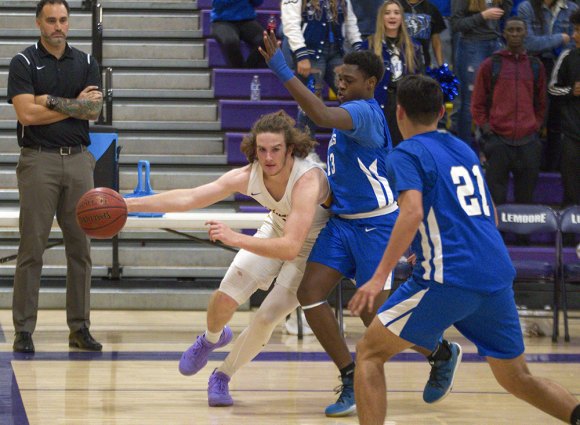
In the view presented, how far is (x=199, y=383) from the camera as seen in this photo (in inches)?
245

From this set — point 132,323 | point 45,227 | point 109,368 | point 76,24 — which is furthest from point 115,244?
point 76,24

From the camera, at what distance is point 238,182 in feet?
18.2

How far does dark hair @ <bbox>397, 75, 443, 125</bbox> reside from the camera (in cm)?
436

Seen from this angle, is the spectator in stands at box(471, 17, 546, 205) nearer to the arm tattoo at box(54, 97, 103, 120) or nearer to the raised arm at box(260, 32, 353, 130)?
the arm tattoo at box(54, 97, 103, 120)

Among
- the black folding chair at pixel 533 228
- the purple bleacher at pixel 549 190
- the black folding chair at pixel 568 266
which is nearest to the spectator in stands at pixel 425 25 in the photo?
the purple bleacher at pixel 549 190

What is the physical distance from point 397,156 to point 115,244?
197 inches

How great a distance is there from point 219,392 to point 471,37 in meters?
5.18

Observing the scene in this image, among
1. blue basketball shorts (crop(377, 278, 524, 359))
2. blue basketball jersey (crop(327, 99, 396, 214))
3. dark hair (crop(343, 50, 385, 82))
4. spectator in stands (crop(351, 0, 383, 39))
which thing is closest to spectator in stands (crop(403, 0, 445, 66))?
spectator in stands (crop(351, 0, 383, 39))

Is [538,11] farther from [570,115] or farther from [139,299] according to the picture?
[139,299]

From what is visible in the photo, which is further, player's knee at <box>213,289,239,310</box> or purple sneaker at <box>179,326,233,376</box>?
purple sneaker at <box>179,326,233,376</box>

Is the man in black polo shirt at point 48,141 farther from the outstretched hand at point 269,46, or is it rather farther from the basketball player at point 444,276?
the basketball player at point 444,276

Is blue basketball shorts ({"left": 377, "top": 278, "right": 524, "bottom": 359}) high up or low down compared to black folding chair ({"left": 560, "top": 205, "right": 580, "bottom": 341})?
up

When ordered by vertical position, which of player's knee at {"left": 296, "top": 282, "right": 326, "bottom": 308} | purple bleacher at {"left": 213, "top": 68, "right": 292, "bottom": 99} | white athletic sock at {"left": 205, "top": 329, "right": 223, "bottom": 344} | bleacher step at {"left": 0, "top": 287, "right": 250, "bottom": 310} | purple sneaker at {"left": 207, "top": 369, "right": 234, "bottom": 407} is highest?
purple bleacher at {"left": 213, "top": 68, "right": 292, "bottom": 99}

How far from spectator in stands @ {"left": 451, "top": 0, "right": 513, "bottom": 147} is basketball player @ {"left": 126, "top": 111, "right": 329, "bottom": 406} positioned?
176 inches
